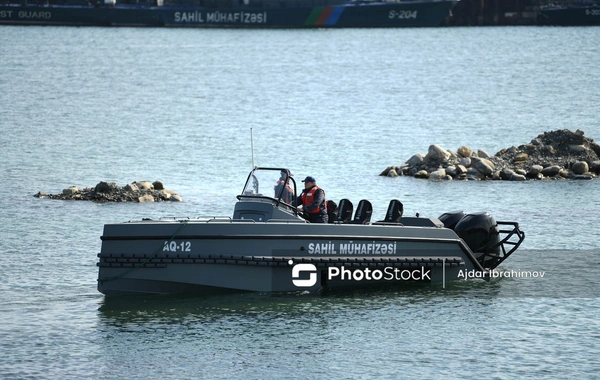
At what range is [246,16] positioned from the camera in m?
119

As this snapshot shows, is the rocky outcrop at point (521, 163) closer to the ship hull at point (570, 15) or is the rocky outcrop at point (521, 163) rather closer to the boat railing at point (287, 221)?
the boat railing at point (287, 221)

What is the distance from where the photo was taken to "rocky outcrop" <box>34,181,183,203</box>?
3064 centimetres

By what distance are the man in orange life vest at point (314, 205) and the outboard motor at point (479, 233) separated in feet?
9.15

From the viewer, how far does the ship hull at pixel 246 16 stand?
11719 cm

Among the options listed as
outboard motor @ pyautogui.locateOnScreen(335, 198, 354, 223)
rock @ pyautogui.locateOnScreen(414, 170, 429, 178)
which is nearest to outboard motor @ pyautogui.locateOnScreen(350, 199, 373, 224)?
outboard motor @ pyautogui.locateOnScreen(335, 198, 354, 223)

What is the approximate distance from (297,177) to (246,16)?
85.0 metres

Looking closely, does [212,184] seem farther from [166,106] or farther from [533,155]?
[166,106]

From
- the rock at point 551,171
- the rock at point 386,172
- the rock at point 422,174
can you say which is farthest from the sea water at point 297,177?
the rock at point 386,172

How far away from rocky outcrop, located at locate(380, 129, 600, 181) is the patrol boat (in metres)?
14.6

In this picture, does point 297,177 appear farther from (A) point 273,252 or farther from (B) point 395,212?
(A) point 273,252

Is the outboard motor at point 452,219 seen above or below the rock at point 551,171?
below

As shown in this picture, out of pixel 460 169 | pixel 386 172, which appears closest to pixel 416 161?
pixel 386 172

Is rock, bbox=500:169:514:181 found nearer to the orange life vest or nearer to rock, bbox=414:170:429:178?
rock, bbox=414:170:429:178

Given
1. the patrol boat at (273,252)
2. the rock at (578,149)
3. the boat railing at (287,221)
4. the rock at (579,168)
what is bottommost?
the patrol boat at (273,252)
